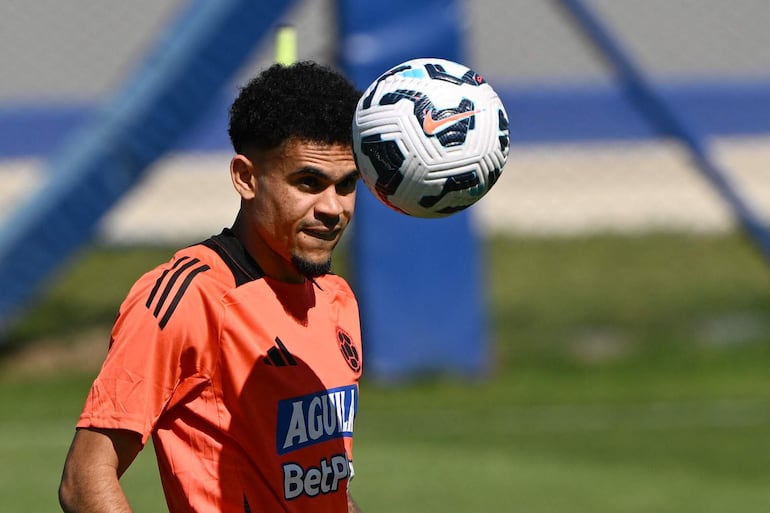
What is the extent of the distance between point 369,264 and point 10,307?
10.1 ft

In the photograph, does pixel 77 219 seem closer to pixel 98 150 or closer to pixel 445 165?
pixel 98 150

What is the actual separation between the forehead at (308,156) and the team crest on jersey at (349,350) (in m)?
0.54

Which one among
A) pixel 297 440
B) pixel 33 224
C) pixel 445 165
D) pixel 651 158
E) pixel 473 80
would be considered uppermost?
pixel 651 158

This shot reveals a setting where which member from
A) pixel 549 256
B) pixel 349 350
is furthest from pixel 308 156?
pixel 549 256

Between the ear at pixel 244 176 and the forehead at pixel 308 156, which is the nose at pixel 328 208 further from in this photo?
the ear at pixel 244 176

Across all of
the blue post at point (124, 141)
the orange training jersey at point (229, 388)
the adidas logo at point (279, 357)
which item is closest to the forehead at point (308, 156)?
the orange training jersey at point (229, 388)

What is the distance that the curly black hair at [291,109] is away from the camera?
3.46 m

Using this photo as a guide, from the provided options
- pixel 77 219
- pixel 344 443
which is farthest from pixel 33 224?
pixel 344 443

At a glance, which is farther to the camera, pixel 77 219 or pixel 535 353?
pixel 535 353

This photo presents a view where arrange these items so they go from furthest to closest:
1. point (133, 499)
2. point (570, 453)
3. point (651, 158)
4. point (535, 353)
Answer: point (651, 158) < point (535, 353) < point (570, 453) < point (133, 499)

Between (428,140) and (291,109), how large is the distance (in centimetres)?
37

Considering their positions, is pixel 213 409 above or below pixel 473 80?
below

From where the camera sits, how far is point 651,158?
18.3 meters

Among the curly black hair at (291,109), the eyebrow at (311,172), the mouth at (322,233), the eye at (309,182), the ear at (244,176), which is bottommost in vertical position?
the mouth at (322,233)
